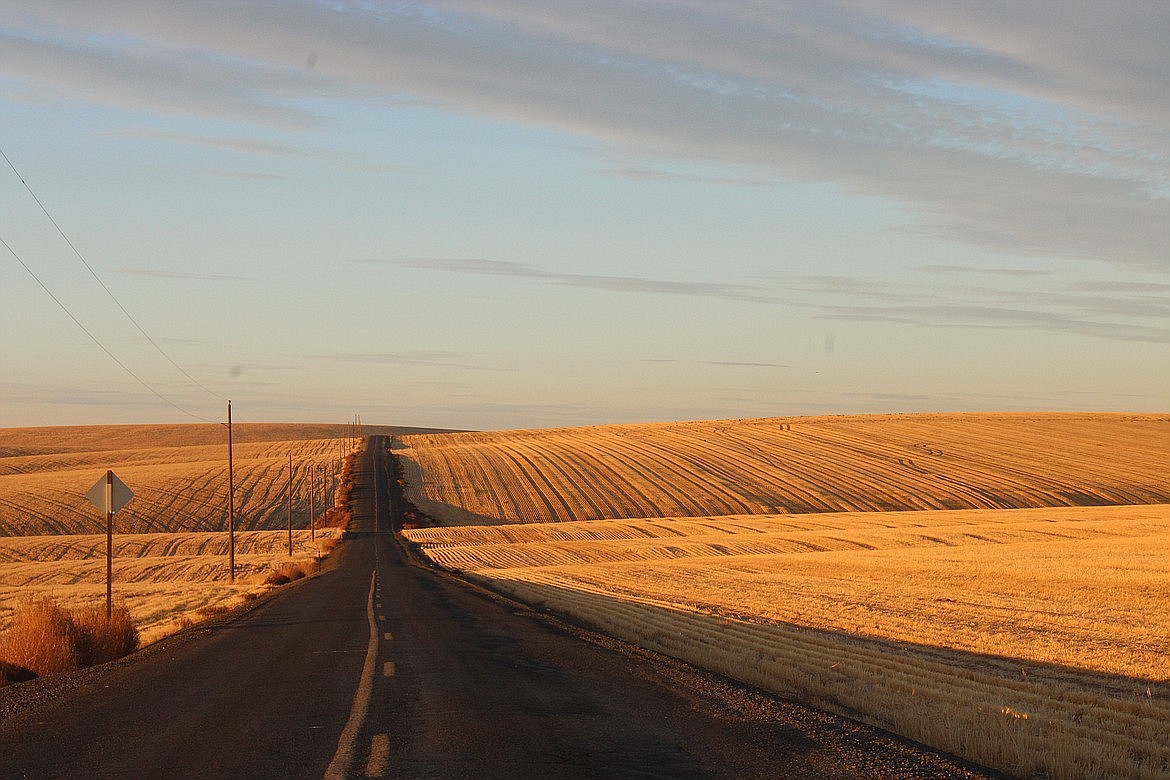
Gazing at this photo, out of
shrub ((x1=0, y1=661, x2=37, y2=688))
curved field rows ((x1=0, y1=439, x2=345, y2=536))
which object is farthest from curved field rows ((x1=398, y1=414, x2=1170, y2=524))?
shrub ((x1=0, y1=661, x2=37, y2=688))

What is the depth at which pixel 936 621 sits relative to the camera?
76.1 feet

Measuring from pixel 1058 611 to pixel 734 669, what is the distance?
1370cm

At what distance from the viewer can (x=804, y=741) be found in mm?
9664

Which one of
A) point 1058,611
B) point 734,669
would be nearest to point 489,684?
point 734,669

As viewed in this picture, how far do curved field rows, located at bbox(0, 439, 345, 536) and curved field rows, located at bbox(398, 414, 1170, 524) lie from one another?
1180 cm

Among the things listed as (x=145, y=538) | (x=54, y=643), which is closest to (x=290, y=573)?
(x=54, y=643)

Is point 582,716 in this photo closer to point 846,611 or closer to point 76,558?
point 846,611

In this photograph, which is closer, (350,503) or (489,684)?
(489,684)

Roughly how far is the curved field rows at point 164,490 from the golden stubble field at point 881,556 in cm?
1231

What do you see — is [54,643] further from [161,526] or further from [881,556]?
[161,526]

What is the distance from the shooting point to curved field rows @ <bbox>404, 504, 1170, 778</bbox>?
1079cm

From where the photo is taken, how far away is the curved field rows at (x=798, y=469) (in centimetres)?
8481

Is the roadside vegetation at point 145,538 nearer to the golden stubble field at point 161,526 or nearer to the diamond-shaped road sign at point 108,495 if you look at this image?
the golden stubble field at point 161,526

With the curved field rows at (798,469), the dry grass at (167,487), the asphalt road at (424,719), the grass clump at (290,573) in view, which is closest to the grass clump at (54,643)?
the asphalt road at (424,719)
